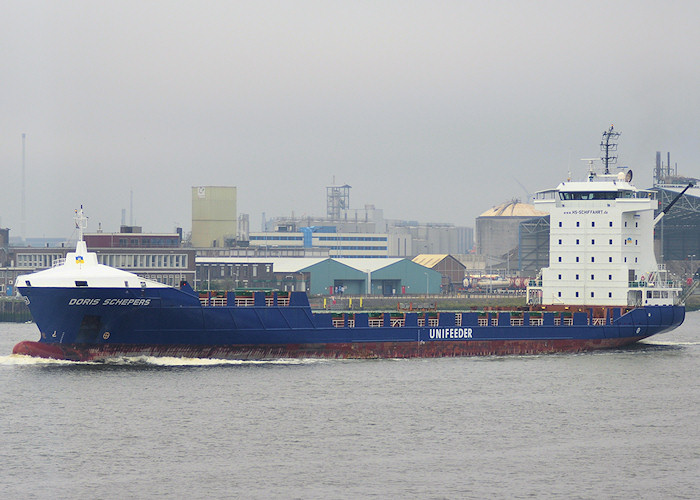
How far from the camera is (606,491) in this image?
28.0m

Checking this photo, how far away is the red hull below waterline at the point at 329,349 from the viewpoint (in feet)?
154

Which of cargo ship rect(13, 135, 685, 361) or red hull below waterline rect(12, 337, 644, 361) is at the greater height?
cargo ship rect(13, 135, 685, 361)

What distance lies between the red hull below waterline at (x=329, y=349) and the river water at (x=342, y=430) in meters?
0.56

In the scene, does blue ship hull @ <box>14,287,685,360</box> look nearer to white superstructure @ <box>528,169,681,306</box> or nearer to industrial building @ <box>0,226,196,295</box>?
white superstructure @ <box>528,169,681,306</box>

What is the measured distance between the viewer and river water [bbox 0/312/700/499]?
2839 cm

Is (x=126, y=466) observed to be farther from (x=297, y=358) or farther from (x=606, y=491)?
(x=297, y=358)

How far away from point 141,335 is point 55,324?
374cm

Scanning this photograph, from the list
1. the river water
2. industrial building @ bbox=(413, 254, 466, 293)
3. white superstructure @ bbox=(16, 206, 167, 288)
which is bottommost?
the river water

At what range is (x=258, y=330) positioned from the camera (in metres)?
48.8

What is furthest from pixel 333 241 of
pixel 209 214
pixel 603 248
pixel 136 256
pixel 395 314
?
pixel 395 314

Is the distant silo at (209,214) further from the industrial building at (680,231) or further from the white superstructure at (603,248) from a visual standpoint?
the white superstructure at (603,248)

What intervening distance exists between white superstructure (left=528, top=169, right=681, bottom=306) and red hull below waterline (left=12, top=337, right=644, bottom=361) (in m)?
2.94

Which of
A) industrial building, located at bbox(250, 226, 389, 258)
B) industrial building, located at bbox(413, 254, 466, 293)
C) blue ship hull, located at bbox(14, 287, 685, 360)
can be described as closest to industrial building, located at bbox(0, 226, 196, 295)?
industrial building, located at bbox(413, 254, 466, 293)

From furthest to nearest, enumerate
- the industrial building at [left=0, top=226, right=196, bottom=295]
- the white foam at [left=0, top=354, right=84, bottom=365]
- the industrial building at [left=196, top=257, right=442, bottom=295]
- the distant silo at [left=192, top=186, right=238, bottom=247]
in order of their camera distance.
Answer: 1. the distant silo at [left=192, top=186, right=238, bottom=247]
2. the industrial building at [left=196, top=257, right=442, bottom=295]
3. the industrial building at [left=0, top=226, right=196, bottom=295]
4. the white foam at [left=0, top=354, right=84, bottom=365]
